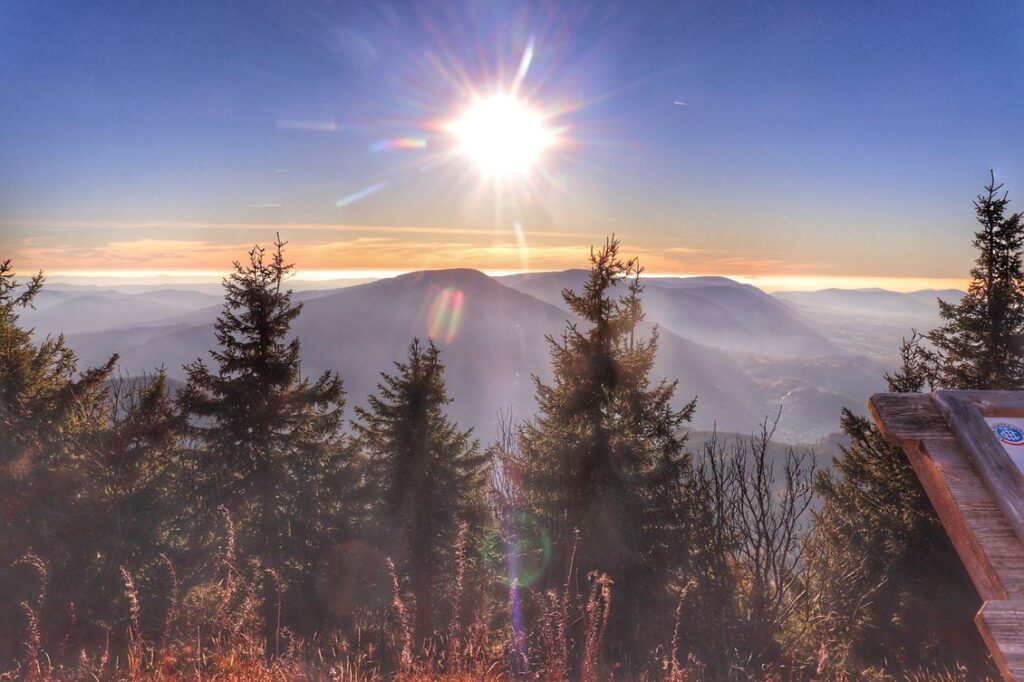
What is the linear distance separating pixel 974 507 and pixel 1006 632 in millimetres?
526

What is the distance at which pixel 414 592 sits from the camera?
15.2 metres

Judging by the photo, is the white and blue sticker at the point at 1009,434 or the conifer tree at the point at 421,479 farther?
the conifer tree at the point at 421,479

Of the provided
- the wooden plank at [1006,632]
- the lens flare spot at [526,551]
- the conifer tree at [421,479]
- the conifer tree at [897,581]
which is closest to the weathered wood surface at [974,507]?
the wooden plank at [1006,632]

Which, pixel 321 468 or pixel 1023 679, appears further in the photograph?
pixel 321 468

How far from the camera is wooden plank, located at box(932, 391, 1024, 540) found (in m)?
1.93

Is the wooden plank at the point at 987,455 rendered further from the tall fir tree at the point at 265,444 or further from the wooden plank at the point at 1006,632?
the tall fir tree at the point at 265,444

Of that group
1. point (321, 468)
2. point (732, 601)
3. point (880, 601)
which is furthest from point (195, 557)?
point (880, 601)

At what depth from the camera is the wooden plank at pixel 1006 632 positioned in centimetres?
162

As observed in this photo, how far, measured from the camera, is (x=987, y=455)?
81.8 inches

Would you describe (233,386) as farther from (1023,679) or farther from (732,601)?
(1023,679)

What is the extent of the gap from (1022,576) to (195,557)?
18.0 metres

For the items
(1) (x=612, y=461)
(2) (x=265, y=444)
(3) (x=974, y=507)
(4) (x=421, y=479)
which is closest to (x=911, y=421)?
(3) (x=974, y=507)

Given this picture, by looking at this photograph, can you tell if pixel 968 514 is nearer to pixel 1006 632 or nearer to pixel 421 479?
pixel 1006 632

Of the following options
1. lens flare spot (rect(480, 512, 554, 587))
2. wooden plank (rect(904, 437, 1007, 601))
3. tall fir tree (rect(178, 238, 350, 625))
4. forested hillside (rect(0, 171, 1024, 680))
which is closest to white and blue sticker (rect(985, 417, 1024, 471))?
wooden plank (rect(904, 437, 1007, 601))
